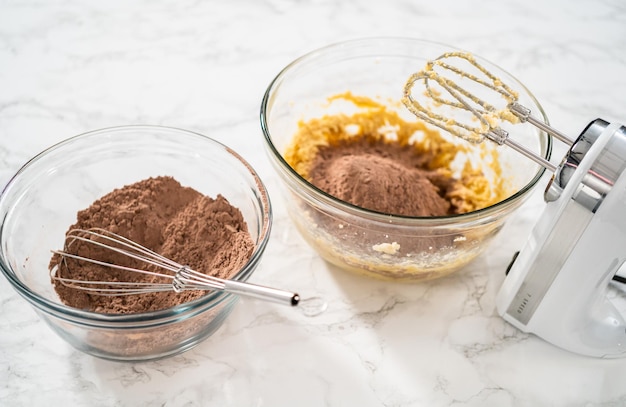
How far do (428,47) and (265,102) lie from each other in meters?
0.35

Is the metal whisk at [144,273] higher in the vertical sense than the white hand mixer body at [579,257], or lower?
lower

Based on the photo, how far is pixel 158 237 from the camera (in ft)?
3.04

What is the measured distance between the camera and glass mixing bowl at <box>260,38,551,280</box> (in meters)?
0.88

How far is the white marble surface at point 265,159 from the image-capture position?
34.5 inches

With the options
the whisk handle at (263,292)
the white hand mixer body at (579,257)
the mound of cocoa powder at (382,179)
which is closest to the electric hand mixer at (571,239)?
the white hand mixer body at (579,257)

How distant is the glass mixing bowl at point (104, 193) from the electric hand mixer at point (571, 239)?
32 centimetres

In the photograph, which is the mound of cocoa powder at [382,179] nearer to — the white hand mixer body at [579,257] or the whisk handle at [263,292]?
the white hand mixer body at [579,257]

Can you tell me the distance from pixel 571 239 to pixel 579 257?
0.09 feet

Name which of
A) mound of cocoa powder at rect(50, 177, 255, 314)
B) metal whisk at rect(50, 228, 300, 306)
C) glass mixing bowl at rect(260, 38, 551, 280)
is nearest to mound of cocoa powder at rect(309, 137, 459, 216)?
glass mixing bowl at rect(260, 38, 551, 280)

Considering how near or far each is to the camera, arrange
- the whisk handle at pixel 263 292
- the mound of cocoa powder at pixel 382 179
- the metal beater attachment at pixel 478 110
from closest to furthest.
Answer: the whisk handle at pixel 263 292, the metal beater attachment at pixel 478 110, the mound of cocoa powder at pixel 382 179

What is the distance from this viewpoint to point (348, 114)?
4.06 feet

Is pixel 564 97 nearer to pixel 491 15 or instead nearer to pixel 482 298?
pixel 491 15

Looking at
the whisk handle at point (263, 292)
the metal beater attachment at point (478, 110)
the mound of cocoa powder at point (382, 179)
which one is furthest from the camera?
the mound of cocoa powder at point (382, 179)

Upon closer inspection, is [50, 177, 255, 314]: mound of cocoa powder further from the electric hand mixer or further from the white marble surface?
the electric hand mixer
